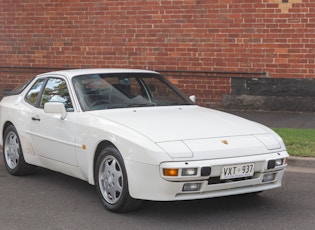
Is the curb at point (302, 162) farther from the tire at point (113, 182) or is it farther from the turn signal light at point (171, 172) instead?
the turn signal light at point (171, 172)

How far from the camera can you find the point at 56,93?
646 centimetres

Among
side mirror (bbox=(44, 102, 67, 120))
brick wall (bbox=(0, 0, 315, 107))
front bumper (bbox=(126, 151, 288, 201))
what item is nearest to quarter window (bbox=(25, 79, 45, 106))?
side mirror (bbox=(44, 102, 67, 120))

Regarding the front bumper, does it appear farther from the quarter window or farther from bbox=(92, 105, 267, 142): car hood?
the quarter window

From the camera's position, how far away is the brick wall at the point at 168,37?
11.3m

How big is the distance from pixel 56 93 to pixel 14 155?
113 cm

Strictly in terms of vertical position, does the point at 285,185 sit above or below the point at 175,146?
below

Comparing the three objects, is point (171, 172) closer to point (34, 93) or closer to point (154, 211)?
point (154, 211)

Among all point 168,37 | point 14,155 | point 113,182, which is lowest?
point 14,155

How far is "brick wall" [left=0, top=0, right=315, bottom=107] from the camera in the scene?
11.3m

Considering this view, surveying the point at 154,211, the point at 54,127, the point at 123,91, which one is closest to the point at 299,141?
the point at 123,91

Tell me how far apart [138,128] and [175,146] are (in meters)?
0.47

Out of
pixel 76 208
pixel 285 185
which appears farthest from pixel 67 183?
pixel 285 185

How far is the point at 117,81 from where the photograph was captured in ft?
20.8

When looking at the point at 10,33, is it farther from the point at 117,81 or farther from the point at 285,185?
the point at 285,185
